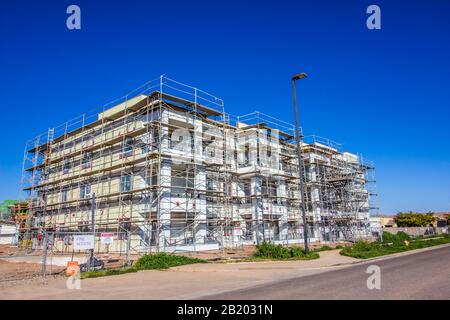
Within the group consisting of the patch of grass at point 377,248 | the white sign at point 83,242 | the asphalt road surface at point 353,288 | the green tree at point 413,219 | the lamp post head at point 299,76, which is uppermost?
the lamp post head at point 299,76

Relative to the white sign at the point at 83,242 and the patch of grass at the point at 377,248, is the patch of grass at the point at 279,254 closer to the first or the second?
the patch of grass at the point at 377,248

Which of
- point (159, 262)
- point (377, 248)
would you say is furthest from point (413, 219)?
point (159, 262)

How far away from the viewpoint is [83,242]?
14.9 metres

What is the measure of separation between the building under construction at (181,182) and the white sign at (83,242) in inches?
159

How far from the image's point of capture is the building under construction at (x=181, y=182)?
24.6 m

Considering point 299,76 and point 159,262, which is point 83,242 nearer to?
point 159,262

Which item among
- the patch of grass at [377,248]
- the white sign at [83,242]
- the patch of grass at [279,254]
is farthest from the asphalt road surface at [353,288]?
the white sign at [83,242]

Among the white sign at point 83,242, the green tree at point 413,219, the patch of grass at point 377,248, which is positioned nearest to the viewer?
the white sign at point 83,242

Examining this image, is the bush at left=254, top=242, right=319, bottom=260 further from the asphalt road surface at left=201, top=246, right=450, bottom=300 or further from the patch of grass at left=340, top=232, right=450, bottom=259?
the asphalt road surface at left=201, top=246, right=450, bottom=300

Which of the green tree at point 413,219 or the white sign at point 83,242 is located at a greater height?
the green tree at point 413,219

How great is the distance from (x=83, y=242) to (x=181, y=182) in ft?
40.7
